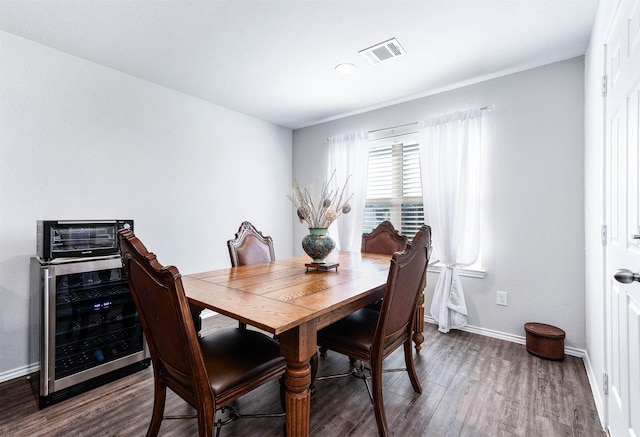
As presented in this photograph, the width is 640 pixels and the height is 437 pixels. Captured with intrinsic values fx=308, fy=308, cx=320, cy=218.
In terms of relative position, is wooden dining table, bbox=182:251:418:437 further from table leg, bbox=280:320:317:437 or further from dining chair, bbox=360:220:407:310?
dining chair, bbox=360:220:407:310

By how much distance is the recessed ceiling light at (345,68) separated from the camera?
2.65 m

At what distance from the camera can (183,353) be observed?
3.91ft

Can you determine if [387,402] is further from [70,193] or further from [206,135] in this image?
[206,135]

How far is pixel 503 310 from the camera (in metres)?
2.85

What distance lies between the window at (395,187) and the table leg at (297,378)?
8.43 ft

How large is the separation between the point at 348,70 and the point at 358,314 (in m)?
2.07

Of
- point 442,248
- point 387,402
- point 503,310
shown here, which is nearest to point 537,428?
point 387,402

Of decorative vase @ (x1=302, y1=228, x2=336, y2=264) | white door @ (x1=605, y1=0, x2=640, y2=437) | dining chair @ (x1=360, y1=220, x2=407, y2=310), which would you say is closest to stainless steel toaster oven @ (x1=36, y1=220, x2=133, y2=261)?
decorative vase @ (x1=302, y1=228, x2=336, y2=264)

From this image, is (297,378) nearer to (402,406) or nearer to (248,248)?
(402,406)

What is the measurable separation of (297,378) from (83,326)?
174 centimetres

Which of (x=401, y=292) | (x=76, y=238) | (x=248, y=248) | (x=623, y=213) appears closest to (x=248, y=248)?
(x=248, y=248)

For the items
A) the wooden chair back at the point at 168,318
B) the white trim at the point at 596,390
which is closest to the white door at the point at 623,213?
the white trim at the point at 596,390

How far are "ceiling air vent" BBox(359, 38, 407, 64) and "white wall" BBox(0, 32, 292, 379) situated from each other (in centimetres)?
194

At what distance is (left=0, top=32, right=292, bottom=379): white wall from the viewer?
2.22 metres
